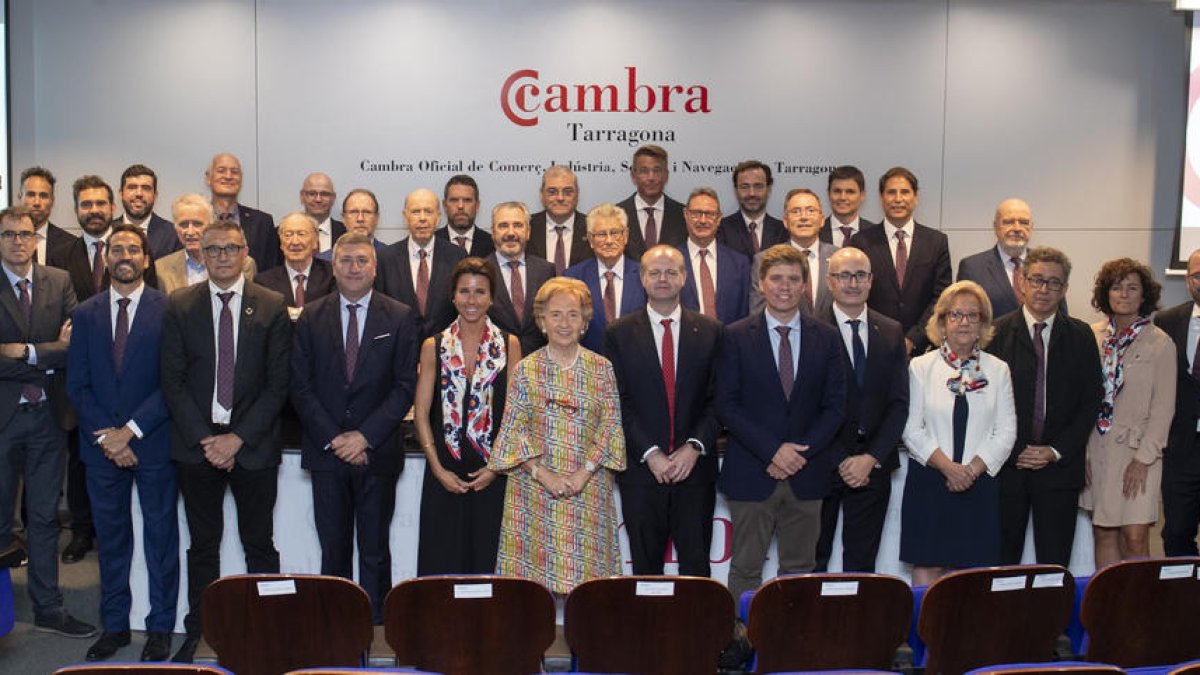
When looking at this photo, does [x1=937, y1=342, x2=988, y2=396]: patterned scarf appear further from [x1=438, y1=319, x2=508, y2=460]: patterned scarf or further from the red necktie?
[x1=438, y1=319, x2=508, y2=460]: patterned scarf

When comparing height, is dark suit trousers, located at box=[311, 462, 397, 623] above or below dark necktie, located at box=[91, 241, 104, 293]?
below

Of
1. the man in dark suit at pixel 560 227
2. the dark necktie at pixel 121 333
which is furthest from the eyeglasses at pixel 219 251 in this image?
the man in dark suit at pixel 560 227

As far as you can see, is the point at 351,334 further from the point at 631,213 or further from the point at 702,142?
the point at 702,142

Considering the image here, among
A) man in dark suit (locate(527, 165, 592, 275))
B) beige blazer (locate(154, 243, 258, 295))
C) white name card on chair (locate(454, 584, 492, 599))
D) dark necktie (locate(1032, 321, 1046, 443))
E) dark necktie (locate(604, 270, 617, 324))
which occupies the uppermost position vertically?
man in dark suit (locate(527, 165, 592, 275))

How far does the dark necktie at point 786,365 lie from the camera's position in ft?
14.1

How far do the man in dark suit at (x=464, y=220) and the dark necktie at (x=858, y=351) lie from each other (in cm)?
226

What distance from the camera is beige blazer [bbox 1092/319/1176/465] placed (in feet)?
15.3

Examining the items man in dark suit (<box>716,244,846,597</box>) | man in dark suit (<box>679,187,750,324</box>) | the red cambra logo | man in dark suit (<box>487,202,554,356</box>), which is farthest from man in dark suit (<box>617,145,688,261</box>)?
man in dark suit (<box>716,244,846,597</box>)

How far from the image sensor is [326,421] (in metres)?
4.40

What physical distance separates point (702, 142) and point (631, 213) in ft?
3.72

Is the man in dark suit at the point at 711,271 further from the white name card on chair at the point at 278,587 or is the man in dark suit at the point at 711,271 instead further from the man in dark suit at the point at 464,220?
the white name card on chair at the point at 278,587

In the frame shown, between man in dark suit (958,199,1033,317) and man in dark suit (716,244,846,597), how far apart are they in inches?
70.8

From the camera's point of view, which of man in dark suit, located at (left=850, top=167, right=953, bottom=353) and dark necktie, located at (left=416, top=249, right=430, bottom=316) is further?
man in dark suit, located at (left=850, top=167, right=953, bottom=353)


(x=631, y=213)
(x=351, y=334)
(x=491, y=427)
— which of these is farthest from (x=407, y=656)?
(x=631, y=213)
